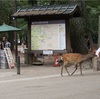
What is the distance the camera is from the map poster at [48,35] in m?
24.0

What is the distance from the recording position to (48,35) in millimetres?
24312

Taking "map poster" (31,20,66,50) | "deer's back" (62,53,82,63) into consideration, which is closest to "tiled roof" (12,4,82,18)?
"map poster" (31,20,66,50)

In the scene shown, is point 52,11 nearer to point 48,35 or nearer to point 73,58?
point 48,35

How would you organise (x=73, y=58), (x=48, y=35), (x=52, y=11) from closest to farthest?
(x=73, y=58) → (x=52, y=11) → (x=48, y=35)

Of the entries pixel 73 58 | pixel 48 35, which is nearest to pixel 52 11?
pixel 48 35

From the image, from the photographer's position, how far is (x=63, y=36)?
23.9 m

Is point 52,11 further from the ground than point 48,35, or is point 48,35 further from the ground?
point 52,11

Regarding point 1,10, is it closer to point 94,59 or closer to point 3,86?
point 94,59

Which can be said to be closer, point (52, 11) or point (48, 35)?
point (52, 11)

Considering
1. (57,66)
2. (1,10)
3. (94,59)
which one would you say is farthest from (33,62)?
(1,10)

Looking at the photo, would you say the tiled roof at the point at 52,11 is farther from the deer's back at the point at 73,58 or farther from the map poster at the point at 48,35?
the deer's back at the point at 73,58

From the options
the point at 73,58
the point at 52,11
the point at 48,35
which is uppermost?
the point at 52,11

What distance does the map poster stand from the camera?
24.0m

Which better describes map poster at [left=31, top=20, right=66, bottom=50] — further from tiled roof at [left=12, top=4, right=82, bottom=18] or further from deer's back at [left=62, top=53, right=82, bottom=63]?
deer's back at [left=62, top=53, right=82, bottom=63]
